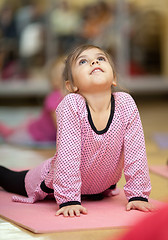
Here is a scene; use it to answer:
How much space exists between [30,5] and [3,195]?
4.38 m

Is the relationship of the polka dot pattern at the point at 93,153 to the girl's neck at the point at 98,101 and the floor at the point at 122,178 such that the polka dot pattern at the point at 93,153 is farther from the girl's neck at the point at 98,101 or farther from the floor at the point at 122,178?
the floor at the point at 122,178

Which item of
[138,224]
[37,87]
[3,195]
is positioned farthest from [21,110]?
[138,224]

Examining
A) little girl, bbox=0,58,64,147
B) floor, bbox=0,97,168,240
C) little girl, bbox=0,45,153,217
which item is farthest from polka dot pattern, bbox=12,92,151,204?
little girl, bbox=0,58,64,147

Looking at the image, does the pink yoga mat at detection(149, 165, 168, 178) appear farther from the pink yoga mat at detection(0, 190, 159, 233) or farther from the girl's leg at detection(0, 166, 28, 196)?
the girl's leg at detection(0, 166, 28, 196)

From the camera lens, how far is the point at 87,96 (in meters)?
1.79

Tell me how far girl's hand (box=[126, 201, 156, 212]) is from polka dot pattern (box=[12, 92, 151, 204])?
0.03 metres

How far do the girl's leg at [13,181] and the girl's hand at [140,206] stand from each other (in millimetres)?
410

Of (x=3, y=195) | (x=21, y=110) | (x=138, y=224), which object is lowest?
(x=21, y=110)

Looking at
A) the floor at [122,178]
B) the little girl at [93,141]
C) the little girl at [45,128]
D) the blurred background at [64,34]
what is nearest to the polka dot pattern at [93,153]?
the little girl at [93,141]

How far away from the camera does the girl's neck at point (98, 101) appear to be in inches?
69.9

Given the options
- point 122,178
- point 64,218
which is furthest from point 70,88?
point 122,178

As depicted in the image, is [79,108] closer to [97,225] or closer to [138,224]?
[97,225]

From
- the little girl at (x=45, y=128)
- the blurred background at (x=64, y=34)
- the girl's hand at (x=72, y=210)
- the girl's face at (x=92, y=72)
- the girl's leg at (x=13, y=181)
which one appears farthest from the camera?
the blurred background at (x=64, y=34)

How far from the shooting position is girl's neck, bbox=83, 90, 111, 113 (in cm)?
178
